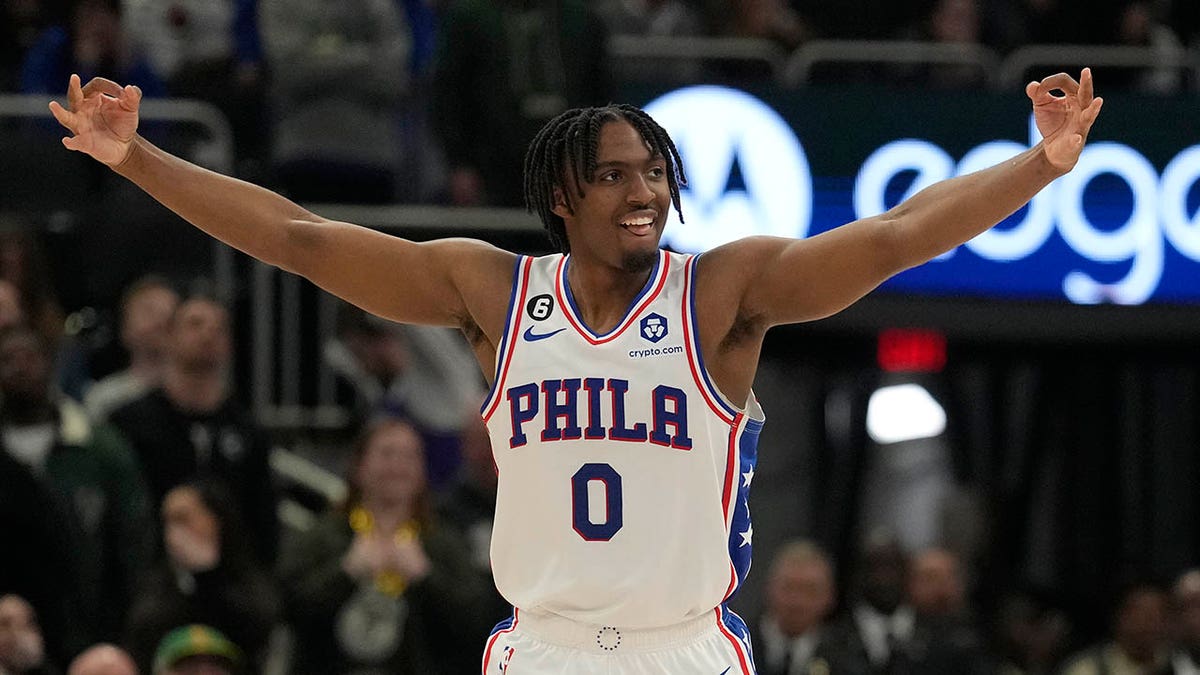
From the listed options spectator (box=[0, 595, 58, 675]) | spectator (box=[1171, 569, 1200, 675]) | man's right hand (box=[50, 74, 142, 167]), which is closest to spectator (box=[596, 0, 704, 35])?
spectator (box=[1171, 569, 1200, 675])

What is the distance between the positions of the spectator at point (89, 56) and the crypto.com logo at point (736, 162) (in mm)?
2802

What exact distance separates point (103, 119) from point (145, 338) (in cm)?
404

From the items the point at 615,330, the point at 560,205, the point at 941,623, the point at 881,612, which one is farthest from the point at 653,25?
the point at 615,330

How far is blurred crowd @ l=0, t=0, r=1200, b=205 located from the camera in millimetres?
10805

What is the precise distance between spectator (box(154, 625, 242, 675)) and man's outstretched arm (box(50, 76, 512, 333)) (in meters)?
3.01

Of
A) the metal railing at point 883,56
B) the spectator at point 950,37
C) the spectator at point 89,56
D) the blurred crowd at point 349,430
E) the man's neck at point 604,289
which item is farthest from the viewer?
the spectator at point 950,37

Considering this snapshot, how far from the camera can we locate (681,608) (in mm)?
5641

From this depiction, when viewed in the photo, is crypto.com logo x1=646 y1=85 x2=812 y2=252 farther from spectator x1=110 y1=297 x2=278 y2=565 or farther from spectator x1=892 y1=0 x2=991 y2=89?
spectator x1=110 y1=297 x2=278 y2=565

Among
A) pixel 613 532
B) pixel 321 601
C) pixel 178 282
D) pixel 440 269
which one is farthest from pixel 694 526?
pixel 178 282

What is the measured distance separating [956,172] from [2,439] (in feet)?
17.2

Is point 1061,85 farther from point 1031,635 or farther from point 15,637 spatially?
point 1031,635

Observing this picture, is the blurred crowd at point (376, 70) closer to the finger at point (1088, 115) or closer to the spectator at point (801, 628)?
the spectator at point (801, 628)

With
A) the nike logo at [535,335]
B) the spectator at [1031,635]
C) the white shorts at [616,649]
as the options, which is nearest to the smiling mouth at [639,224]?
the nike logo at [535,335]

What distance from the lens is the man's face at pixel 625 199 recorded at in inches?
224
